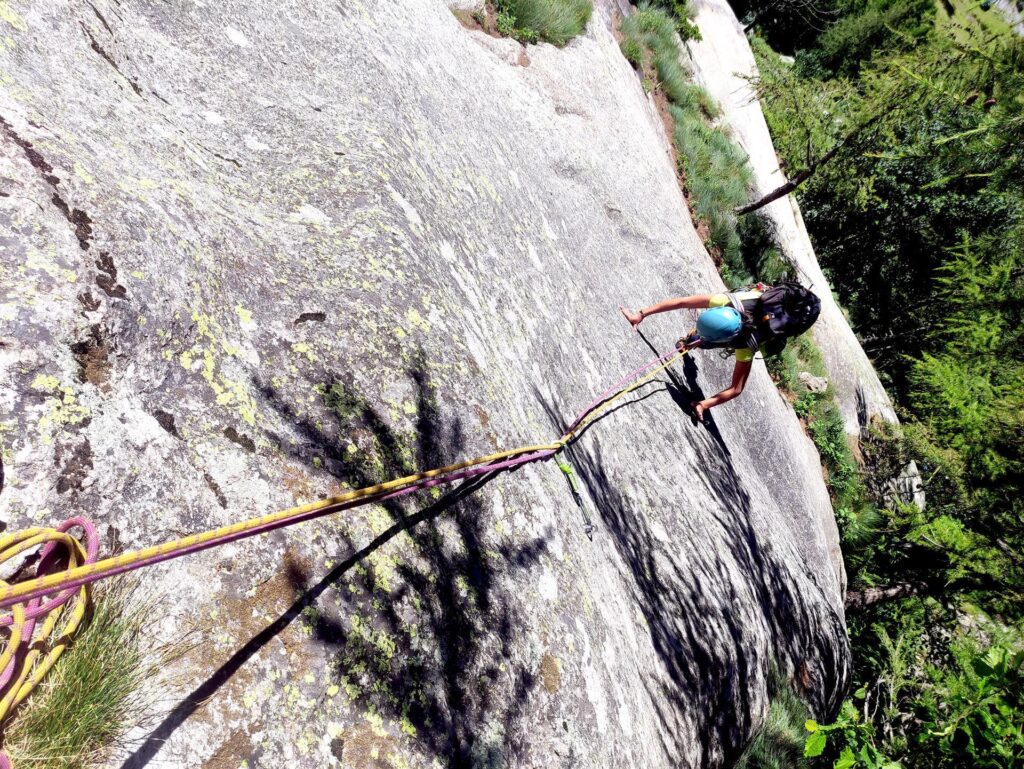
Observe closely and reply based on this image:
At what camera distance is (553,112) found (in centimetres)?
775

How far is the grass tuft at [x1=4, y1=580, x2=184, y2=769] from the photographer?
142 centimetres

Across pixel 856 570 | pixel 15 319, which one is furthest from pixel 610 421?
pixel 856 570

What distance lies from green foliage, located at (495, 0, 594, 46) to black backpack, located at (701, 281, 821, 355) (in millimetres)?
5212

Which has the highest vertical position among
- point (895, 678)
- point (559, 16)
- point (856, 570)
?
point (559, 16)

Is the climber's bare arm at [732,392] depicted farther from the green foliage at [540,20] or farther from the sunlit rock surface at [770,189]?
the sunlit rock surface at [770,189]

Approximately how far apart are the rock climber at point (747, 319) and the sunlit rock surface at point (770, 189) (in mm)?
7844

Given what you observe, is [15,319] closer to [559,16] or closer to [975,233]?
[559,16]

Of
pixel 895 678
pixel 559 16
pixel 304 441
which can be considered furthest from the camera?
pixel 559 16

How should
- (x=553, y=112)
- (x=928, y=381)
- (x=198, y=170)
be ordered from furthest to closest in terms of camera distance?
(x=928, y=381), (x=553, y=112), (x=198, y=170)

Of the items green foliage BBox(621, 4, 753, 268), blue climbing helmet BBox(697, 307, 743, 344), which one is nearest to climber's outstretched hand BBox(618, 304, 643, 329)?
blue climbing helmet BBox(697, 307, 743, 344)

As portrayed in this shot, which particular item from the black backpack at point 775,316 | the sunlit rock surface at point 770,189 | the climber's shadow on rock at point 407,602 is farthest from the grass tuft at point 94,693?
the sunlit rock surface at point 770,189

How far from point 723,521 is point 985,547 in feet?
18.9

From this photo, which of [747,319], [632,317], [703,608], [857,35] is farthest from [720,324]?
[857,35]

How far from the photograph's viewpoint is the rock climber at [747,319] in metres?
5.73
